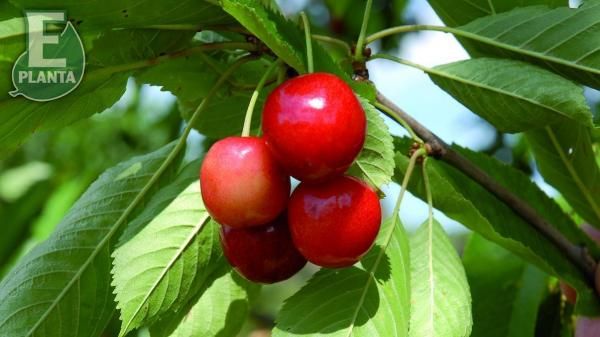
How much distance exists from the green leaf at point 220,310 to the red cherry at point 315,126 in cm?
55

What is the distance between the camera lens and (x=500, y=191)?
1.99 metres

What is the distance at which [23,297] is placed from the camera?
1.64 metres

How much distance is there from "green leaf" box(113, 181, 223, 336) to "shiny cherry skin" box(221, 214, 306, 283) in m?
0.13

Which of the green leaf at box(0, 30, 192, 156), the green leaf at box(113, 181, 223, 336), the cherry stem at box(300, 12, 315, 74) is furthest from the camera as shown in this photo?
the green leaf at box(0, 30, 192, 156)

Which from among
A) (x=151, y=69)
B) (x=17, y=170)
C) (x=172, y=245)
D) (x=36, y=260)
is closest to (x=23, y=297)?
(x=36, y=260)

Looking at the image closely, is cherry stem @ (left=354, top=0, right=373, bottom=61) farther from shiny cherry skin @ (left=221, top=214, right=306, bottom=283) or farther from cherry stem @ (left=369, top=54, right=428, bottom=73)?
shiny cherry skin @ (left=221, top=214, right=306, bottom=283)

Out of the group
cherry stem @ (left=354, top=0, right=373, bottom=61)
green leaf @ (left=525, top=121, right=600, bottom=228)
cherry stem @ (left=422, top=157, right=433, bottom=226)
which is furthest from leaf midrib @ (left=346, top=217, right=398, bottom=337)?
green leaf @ (left=525, top=121, right=600, bottom=228)

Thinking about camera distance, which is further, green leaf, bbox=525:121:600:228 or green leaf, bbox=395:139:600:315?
green leaf, bbox=525:121:600:228

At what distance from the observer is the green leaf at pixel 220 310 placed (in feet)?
5.62

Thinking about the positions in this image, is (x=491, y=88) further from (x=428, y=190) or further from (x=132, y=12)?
(x=132, y=12)

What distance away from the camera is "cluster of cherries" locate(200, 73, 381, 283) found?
128 centimetres

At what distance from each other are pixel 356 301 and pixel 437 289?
0.19 meters

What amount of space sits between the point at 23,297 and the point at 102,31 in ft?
1.93

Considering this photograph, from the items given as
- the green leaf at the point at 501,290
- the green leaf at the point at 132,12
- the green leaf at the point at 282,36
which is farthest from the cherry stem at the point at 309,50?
the green leaf at the point at 501,290
